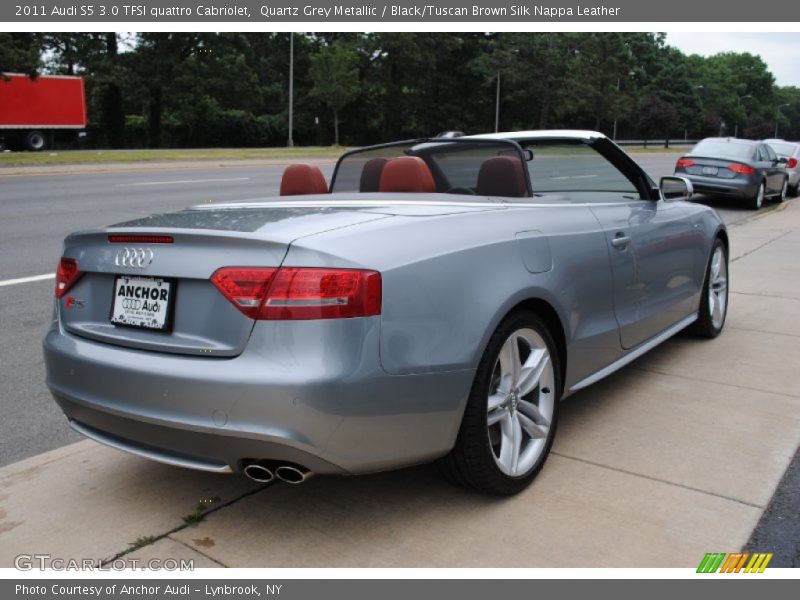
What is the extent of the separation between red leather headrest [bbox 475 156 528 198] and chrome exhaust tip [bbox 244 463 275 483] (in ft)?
5.95

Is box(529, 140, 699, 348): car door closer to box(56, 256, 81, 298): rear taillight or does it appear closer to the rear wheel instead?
box(56, 256, 81, 298): rear taillight

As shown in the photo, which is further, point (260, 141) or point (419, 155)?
point (260, 141)

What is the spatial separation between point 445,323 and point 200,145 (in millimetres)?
49895

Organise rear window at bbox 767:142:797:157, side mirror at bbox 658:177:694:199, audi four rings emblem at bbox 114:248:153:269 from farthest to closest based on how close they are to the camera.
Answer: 1. rear window at bbox 767:142:797:157
2. side mirror at bbox 658:177:694:199
3. audi four rings emblem at bbox 114:248:153:269

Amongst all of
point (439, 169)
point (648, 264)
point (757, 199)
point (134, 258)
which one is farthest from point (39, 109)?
point (134, 258)

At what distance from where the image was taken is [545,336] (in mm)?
3486

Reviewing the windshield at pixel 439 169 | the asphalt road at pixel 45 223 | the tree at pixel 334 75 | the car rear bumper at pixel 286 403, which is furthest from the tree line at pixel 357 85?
the car rear bumper at pixel 286 403

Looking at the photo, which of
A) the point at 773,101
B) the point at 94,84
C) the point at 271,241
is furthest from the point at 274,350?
the point at 773,101

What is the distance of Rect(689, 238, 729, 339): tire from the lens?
5762mm

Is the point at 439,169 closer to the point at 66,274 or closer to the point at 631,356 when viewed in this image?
the point at 631,356

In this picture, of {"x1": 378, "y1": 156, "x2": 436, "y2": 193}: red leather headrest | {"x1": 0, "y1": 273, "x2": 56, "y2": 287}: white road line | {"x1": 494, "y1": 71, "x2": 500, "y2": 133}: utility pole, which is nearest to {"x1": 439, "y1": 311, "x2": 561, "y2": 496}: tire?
{"x1": 378, "y1": 156, "x2": 436, "y2": 193}: red leather headrest

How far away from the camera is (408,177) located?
3.82 metres

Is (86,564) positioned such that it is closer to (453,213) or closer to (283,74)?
(453,213)

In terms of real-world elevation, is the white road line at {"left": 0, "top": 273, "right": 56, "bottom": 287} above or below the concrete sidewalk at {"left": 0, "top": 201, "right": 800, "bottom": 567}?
above
